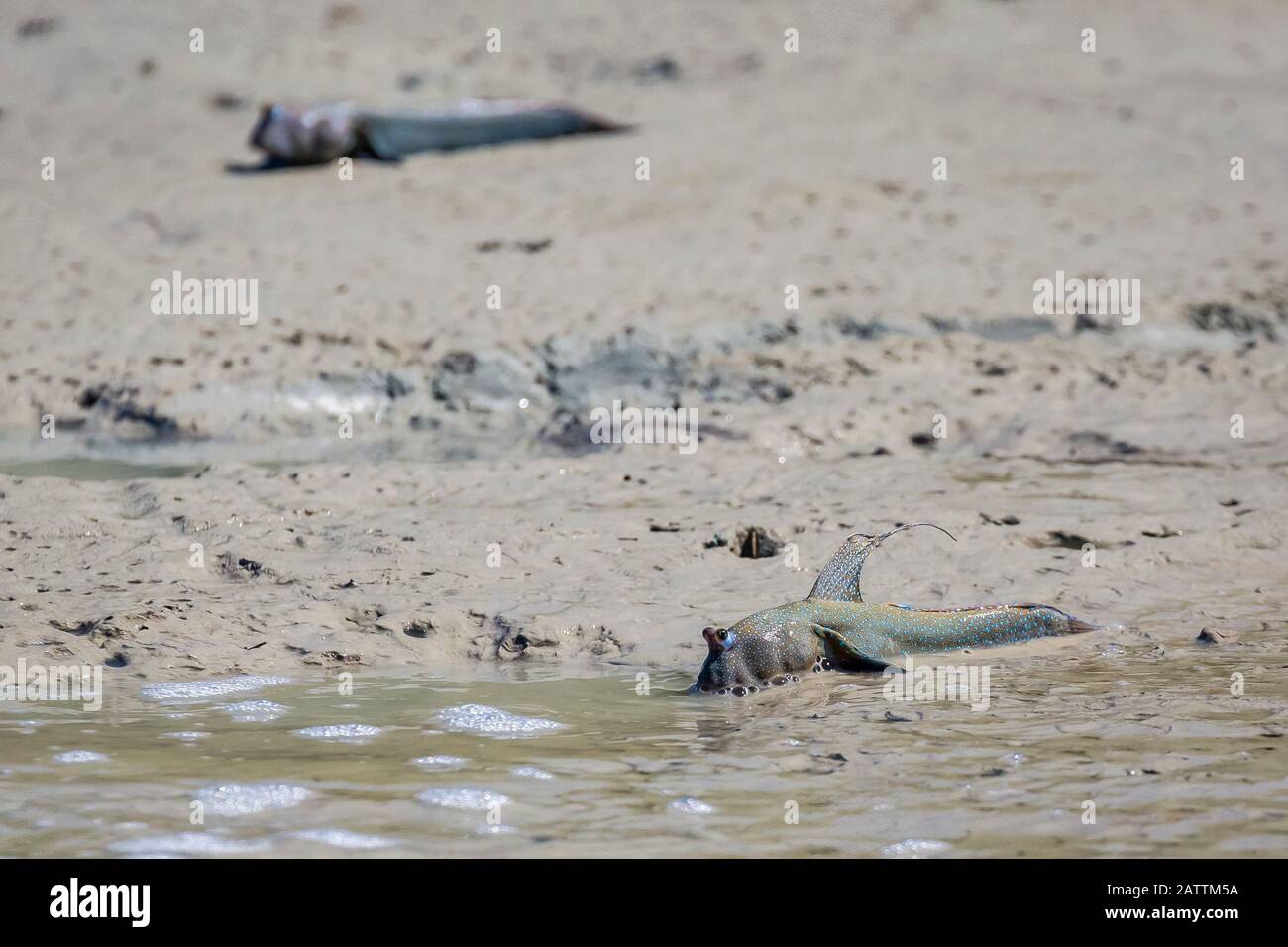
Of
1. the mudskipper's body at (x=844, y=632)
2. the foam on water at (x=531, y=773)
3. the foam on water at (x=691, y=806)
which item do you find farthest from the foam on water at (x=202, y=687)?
the foam on water at (x=691, y=806)

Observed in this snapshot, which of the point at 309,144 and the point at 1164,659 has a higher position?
the point at 309,144

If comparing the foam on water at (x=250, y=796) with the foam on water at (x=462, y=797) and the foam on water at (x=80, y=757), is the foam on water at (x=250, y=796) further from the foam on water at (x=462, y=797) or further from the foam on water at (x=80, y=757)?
the foam on water at (x=80, y=757)

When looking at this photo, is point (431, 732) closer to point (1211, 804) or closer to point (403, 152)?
point (1211, 804)

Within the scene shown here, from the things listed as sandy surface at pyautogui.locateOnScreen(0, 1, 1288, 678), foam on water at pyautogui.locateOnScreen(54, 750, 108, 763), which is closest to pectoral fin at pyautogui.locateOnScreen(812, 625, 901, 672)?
sandy surface at pyautogui.locateOnScreen(0, 1, 1288, 678)

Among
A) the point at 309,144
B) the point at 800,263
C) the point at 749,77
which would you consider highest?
the point at 749,77

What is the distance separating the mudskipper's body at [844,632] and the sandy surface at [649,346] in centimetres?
28

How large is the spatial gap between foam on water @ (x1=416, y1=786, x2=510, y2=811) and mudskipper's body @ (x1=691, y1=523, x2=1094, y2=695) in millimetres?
886

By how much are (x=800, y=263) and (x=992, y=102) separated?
11.1ft

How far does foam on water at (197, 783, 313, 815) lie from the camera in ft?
8.72

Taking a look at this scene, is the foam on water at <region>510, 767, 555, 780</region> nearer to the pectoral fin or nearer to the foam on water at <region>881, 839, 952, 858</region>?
the foam on water at <region>881, 839, 952, 858</region>

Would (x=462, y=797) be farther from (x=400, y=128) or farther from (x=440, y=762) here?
(x=400, y=128)

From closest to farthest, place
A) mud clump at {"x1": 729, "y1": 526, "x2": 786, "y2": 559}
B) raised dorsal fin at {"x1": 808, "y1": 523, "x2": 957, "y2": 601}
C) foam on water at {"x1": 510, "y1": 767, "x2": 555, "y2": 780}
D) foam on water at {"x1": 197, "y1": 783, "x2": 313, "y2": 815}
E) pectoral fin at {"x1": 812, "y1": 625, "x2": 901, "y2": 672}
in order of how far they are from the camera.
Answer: foam on water at {"x1": 197, "y1": 783, "x2": 313, "y2": 815}, foam on water at {"x1": 510, "y1": 767, "x2": 555, "y2": 780}, pectoral fin at {"x1": 812, "y1": 625, "x2": 901, "y2": 672}, raised dorsal fin at {"x1": 808, "y1": 523, "x2": 957, "y2": 601}, mud clump at {"x1": 729, "y1": 526, "x2": 786, "y2": 559}

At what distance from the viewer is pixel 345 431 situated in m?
6.10
